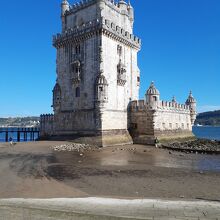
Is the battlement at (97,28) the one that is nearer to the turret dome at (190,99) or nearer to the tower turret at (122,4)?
the tower turret at (122,4)

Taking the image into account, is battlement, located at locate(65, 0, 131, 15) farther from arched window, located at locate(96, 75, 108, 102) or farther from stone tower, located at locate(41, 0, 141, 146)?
arched window, located at locate(96, 75, 108, 102)

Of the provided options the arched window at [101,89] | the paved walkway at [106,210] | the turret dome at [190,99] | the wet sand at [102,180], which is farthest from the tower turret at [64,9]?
the paved walkway at [106,210]

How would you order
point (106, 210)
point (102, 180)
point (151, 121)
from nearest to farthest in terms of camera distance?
point (106, 210) < point (102, 180) < point (151, 121)

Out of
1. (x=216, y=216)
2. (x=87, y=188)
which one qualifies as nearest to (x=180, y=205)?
(x=216, y=216)

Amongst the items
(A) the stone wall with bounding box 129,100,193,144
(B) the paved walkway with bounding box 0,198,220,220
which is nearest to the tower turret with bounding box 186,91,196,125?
(A) the stone wall with bounding box 129,100,193,144

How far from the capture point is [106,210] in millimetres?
9258

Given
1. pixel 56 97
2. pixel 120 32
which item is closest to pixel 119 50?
pixel 120 32

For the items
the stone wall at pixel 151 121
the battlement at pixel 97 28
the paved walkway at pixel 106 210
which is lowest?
the paved walkway at pixel 106 210

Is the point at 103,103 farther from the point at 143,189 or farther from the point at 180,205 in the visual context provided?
the point at 180,205

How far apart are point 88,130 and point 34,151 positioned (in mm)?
8993

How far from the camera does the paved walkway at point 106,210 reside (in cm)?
794

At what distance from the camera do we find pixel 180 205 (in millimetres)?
10133

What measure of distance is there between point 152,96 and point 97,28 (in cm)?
1231

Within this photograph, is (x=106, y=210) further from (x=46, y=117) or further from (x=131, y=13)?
(x=131, y=13)
